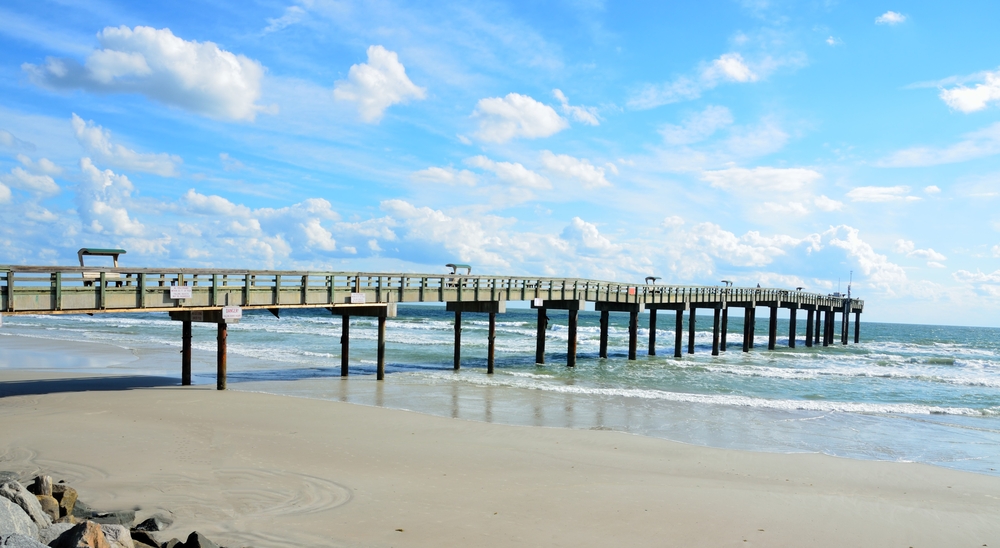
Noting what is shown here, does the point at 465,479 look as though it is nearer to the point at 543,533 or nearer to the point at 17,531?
the point at 543,533

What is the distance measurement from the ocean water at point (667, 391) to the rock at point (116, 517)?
9613mm

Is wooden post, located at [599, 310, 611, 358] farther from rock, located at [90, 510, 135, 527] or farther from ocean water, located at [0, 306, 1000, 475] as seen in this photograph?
rock, located at [90, 510, 135, 527]

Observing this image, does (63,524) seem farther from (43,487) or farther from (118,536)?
(43,487)

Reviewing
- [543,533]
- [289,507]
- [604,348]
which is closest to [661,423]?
[543,533]

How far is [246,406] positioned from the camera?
53.5ft

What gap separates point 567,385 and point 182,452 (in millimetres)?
15329

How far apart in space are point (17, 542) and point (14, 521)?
0.94 m

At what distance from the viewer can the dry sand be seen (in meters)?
8.12

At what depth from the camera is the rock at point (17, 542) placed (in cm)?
500

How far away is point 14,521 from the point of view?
5.78 metres

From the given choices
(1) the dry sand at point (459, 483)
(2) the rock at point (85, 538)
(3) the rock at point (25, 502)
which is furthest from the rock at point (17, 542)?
(1) the dry sand at point (459, 483)

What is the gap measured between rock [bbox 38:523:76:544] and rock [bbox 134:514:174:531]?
0.76 meters

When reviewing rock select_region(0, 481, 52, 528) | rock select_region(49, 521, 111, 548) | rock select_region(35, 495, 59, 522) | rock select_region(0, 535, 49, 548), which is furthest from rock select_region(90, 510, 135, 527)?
rock select_region(0, 535, 49, 548)

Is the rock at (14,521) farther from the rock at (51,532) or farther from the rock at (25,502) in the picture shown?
the rock at (25,502)
